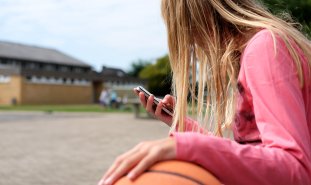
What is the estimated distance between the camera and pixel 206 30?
1887 millimetres

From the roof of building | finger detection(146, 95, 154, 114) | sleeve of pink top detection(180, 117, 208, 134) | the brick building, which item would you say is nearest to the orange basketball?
sleeve of pink top detection(180, 117, 208, 134)

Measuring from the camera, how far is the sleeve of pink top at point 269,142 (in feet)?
4.58

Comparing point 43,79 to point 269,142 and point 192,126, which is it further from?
point 269,142

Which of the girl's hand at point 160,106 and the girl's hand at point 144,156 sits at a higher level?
the girl's hand at point 160,106

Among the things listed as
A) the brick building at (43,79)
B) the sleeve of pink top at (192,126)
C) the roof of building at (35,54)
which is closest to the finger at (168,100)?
the sleeve of pink top at (192,126)

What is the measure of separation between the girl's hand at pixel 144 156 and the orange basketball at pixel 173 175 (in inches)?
0.8

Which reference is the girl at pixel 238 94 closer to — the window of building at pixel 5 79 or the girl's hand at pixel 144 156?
the girl's hand at pixel 144 156

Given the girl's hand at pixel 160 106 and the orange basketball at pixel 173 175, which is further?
the girl's hand at pixel 160 106

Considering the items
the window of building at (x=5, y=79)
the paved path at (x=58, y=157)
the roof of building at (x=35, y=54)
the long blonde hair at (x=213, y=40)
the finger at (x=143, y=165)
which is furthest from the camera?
the roof of building at (x=35, y=54)

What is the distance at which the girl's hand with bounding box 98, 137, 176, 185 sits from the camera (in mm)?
1355

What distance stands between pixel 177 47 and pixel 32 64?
7542cm

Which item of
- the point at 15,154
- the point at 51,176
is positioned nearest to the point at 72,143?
the point at 15,154

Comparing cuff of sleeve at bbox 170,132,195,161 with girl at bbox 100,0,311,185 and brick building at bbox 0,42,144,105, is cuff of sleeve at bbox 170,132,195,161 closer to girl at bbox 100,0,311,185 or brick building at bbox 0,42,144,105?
girl at bbox 100,0,311,185

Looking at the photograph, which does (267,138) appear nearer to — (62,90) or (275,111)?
(275,111)
